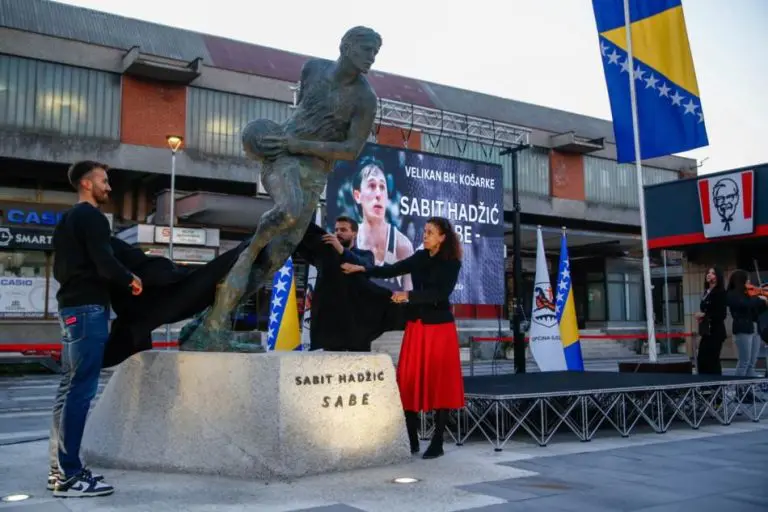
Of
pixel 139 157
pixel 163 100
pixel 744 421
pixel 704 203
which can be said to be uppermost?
pixel 163 100

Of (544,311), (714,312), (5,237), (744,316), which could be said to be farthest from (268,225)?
(5,237)

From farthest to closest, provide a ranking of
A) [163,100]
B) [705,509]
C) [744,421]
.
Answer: [163,100]
[744,421]
[705,509]

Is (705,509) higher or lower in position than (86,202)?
lower

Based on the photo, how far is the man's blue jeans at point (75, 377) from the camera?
4309 millimetres

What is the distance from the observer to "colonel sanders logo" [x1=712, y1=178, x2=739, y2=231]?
1638cm

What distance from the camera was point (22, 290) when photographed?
23.7 m

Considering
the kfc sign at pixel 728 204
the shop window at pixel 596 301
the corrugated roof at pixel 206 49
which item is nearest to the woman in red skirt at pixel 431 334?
the kfc sign at pixel 728 204

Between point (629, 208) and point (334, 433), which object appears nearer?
point (334, 433)

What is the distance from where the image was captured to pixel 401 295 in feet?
18.4

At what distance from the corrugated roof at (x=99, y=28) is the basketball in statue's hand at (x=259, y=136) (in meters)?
24.3

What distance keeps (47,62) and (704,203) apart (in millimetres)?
23038

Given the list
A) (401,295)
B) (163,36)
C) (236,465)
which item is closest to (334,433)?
(236,465)

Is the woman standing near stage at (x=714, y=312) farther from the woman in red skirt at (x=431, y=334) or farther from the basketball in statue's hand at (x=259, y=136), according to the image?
the basketball in statue's hand at (x=259, y=136)

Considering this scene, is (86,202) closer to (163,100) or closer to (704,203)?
(704,203)
